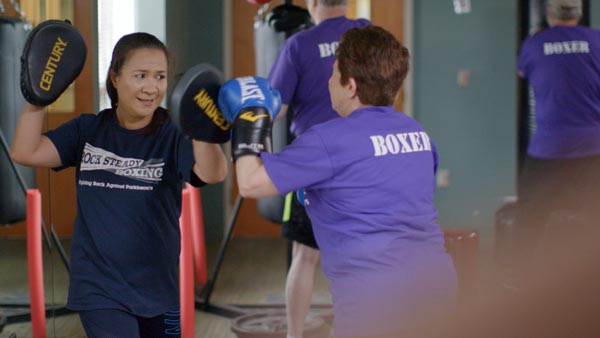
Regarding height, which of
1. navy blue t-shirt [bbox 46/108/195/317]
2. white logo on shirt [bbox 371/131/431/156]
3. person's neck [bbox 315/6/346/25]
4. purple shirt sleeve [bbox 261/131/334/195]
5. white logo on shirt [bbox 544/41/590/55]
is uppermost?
person's neck [bbox 315/6/346/25]

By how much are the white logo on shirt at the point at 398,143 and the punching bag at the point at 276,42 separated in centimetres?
185

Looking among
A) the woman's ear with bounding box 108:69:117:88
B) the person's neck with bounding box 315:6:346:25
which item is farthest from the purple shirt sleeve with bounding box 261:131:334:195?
the person's neck with bounding box 315:6:346:25

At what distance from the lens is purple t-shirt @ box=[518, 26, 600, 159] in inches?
164

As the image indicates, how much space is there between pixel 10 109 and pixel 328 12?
47.6 inches

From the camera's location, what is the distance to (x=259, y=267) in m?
5.39

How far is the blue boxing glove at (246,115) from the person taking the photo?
76.4 inches

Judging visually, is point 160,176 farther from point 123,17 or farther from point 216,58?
point 216,58

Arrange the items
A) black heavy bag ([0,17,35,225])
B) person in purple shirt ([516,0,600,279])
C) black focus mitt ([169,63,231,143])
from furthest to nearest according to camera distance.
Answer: person in purple shirt ([516,0,600,279]) < black heavy bag ([0,17,35,225]) < black focus mitt ([169,63,231,143])

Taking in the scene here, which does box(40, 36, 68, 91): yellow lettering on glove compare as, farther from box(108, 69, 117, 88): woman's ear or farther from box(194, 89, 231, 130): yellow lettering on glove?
box(194, 89, 231, 130): yellow lettering on glove

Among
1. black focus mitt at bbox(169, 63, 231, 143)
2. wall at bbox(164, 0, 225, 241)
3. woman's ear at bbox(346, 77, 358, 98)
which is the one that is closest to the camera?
black focus mitt at bbox(169, 63, 231, 143)

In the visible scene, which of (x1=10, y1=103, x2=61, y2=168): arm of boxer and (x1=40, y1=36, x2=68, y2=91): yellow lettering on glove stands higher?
(x1=40, y1=36, x2=68, y2=91): yellow lettering on glove

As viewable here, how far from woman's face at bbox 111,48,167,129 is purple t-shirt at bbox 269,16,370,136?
3.56 feet

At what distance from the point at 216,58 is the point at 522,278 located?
8.03ft

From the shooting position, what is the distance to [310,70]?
330cm
